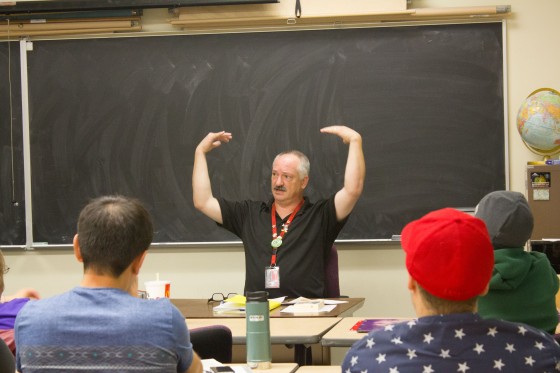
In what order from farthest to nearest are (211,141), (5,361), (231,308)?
(211,141), (231,308), (5,361)

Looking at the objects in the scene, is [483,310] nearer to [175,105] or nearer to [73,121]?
[175,105]

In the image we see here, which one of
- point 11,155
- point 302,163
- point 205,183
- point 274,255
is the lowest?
point 274,255

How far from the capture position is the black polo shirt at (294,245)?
4738mm

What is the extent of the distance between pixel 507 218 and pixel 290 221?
2.37 meters

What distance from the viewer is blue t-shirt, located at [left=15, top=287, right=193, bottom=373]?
1993mm

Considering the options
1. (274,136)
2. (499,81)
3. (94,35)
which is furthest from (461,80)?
(94,35)

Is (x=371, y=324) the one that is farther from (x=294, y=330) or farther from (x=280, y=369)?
(x=280, y=369)

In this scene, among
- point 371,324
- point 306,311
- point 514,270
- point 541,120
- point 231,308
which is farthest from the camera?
point 541,120

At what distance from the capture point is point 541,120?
5020 mm

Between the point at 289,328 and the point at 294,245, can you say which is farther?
the point at 294,245

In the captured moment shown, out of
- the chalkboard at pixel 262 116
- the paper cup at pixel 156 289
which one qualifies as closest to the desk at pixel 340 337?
the paper cup at pixel 156 289

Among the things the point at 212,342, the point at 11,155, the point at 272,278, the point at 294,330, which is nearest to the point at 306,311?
the point at 294,330

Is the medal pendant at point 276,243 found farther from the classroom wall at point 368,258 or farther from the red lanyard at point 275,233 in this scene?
the classroom wall at point 368,258

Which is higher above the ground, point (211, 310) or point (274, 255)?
point (274, 255)
